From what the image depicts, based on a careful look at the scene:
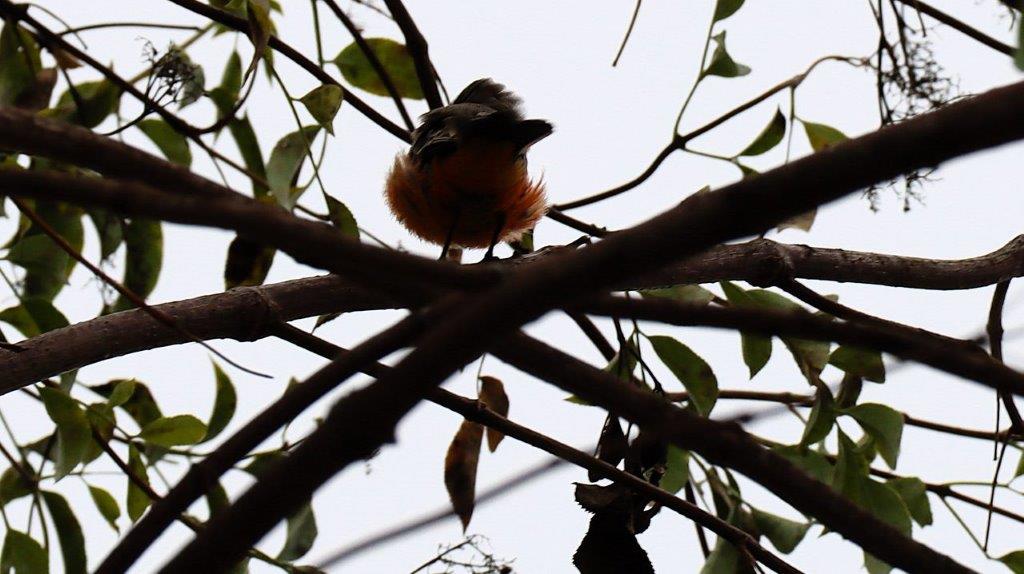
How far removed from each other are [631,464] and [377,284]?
3.19 feet

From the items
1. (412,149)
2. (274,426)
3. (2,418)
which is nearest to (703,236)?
(274,426)

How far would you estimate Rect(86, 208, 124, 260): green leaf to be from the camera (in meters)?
2.24

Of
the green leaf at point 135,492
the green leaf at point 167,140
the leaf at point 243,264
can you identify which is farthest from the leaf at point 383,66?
the green leaf at point 135,492

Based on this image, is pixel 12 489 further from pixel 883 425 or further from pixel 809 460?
pixel 883 425

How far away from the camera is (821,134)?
218 cm

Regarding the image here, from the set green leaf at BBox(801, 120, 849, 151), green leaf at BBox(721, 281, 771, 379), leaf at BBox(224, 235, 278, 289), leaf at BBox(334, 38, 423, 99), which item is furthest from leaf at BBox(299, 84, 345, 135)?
green leaf at BBox(801, 120, 849, 151)

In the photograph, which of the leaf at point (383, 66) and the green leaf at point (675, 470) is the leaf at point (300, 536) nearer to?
the green leaf at point (675, 470)

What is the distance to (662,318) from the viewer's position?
2.27 feet

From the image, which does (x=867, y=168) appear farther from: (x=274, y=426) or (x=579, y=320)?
(x=579, y=320)

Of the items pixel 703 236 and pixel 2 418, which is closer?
pixel 703 236

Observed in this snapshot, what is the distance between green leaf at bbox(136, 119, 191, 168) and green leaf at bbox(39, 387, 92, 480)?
2.00 ft

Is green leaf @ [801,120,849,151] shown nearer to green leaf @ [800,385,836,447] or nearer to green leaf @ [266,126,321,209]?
green leaf @ [800,385,836,447]

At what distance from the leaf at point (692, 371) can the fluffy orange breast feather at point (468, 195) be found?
2.61ft

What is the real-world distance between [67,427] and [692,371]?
3.30ft
